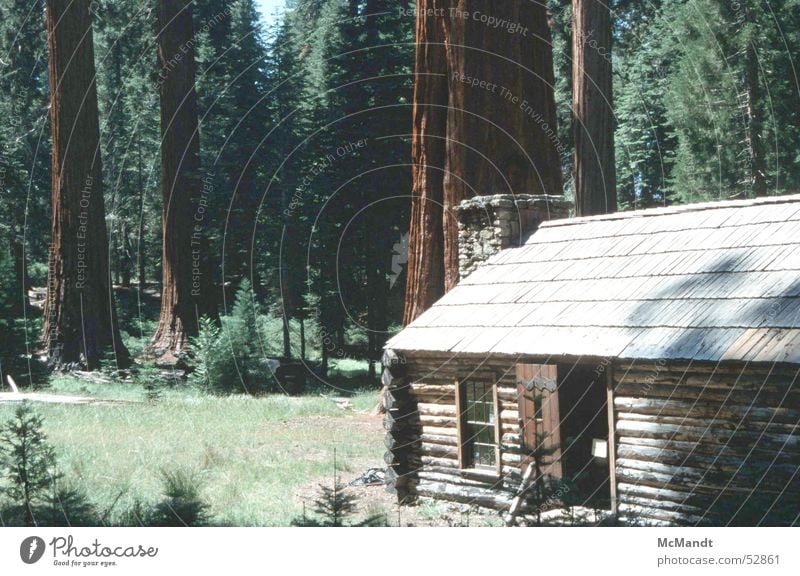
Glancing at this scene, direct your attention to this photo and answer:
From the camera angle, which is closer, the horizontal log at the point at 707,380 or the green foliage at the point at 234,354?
the horizontal log at the point at 707,380

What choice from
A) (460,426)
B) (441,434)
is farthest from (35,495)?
(441,434)

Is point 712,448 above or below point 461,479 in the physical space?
above

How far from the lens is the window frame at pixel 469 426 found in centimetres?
1034

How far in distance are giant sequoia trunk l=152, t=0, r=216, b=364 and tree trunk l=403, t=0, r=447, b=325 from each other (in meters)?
8.16

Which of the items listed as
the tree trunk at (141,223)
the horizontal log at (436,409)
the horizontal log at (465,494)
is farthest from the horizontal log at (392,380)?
the tree trunk at (141,223)

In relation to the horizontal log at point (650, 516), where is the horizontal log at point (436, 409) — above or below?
above

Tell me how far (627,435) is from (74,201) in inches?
484

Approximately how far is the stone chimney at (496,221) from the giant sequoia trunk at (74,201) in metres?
7.12

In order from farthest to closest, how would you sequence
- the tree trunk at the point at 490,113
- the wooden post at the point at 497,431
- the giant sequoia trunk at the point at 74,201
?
1. the giant sequoia trunk at the point at 74,201
2. the tree trunk at the point at 490,113
3. the wooden post at the point at 497,431

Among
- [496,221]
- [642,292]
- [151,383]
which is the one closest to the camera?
[642,292]

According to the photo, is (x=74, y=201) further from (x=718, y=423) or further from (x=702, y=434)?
(x=718, y=423)

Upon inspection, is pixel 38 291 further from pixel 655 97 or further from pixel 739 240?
pixel 739 240

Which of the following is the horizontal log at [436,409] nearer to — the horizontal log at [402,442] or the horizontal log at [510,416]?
the horizontal log at [402,442]

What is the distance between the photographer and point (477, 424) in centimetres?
1073
